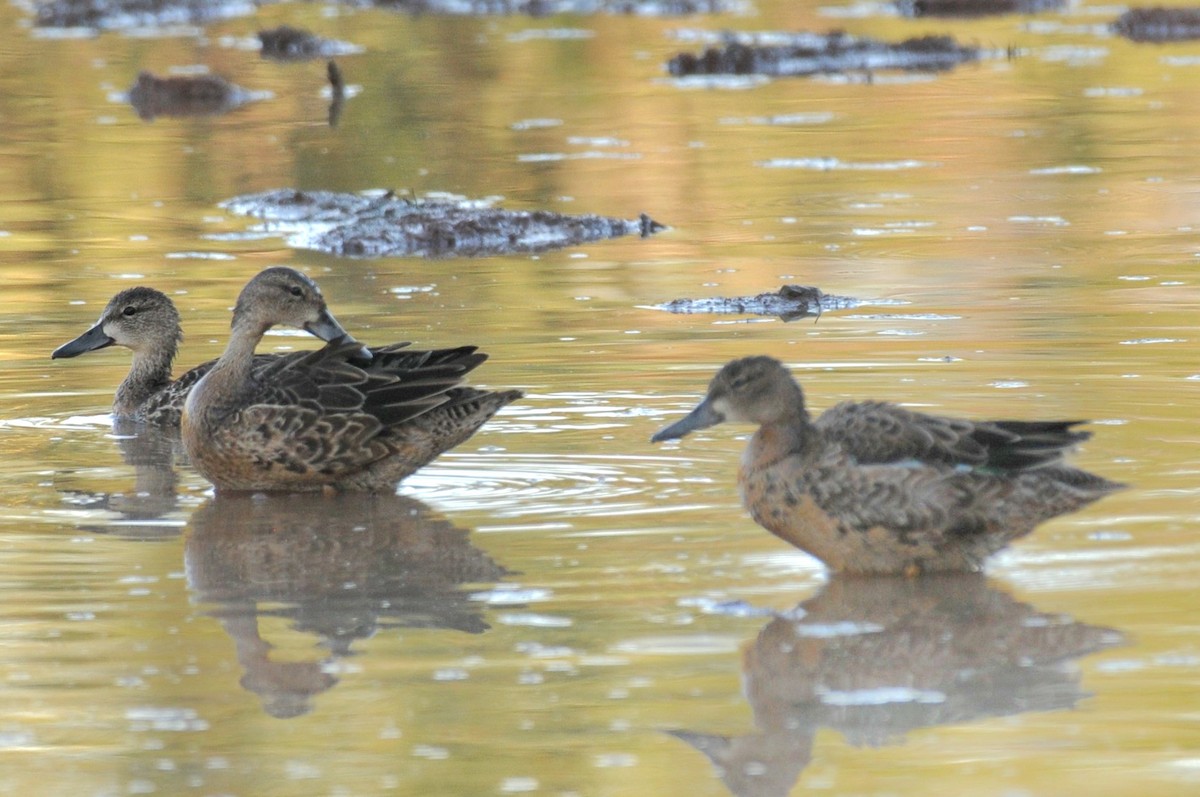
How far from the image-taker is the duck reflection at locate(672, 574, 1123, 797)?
5.31 metres

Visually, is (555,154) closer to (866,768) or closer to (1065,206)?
(1065,206)

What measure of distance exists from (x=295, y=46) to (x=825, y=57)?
6.62m

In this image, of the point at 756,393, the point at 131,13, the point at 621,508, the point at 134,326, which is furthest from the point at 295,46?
the point at 756,393

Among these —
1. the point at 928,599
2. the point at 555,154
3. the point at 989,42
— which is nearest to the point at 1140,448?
the point at 928,599

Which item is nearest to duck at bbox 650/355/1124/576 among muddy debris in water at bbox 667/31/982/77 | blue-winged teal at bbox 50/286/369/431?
blue-winged teal at bbox 50/286/369/431

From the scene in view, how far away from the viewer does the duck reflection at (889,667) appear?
5.31 metres

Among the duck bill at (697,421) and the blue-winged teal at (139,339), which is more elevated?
the duck bill at (697,421)

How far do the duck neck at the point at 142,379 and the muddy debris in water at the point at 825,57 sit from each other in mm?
12129

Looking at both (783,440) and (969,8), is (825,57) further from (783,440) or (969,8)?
(783,440)

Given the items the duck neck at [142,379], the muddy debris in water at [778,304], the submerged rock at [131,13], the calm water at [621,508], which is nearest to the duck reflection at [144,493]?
the calm water at [621,508]

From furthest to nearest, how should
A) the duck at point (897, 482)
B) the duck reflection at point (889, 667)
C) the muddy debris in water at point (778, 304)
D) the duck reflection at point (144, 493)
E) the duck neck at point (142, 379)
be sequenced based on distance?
the muddy debris in water at point (778, 304), the duck neck at point (142, 379), the duck reflection at point (144, 493), the duck at point (897, 482), the duck reflection at point (889, 667)

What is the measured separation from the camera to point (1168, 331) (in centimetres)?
1018

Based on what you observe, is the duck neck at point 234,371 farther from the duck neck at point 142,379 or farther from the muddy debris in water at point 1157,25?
the muddy debris in water at point 1157,25

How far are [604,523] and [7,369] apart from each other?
4295 millimetres
